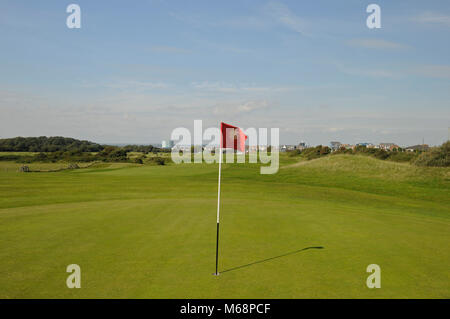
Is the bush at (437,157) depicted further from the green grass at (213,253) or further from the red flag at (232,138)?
the red flag at (232,138)

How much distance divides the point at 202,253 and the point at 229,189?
59.7 ft

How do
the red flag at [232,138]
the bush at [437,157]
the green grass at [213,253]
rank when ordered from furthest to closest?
the bush at [437,157]
the red flag at [232,138]
the green grass at [213,253]

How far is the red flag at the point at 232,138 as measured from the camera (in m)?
6.98

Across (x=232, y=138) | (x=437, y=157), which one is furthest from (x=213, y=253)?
(x=437, y=157)

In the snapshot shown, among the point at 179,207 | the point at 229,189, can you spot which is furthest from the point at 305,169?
the point at 179,207

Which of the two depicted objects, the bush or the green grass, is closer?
the green grass

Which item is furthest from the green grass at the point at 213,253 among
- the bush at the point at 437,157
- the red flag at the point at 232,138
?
the bush at the point at 437,157

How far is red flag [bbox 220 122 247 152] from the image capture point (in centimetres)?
698

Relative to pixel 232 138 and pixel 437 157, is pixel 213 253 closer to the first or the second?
pixel 232 138

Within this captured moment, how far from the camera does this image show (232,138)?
7.20 metres

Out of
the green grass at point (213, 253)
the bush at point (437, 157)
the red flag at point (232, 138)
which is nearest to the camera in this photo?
the green grass at point (213, 253)

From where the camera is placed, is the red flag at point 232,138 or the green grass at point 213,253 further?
the red flag at point 232,138

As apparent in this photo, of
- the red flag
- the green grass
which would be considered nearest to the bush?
the green grass

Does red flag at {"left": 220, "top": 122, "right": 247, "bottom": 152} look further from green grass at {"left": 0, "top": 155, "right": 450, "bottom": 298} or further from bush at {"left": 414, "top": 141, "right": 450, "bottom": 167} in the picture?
bush at {"left": 414, "top": 141, "right": 450, "bottom": 167}
